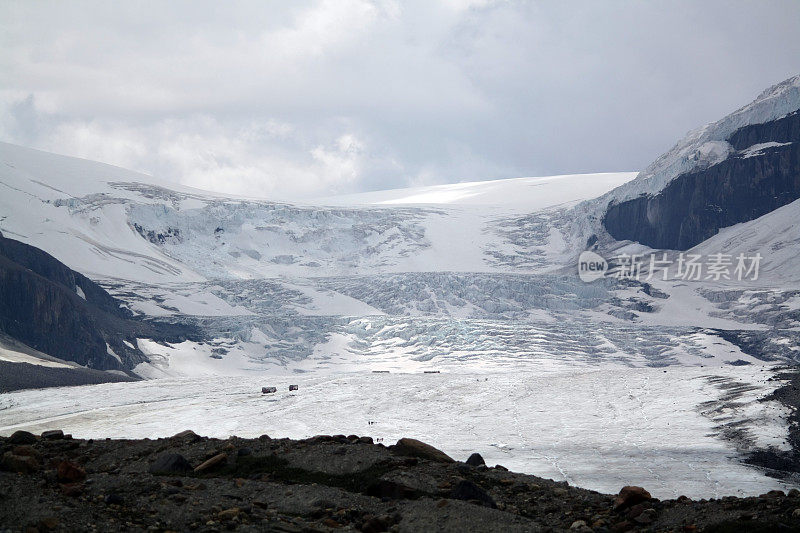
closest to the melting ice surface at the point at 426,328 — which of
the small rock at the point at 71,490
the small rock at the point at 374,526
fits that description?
the small rock at the point at 374,526

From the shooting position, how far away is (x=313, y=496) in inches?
454

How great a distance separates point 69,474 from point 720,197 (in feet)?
449

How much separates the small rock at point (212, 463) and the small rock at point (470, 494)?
441cm

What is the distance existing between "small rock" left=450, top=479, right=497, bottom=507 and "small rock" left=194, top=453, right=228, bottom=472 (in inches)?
173

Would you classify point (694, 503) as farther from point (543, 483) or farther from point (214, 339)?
point (214, 339)

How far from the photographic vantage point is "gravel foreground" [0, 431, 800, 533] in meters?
9.92

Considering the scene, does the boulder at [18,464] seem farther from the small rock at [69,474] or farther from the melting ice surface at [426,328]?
the melting ice surface at [426,328]

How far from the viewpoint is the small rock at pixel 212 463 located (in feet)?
44.2

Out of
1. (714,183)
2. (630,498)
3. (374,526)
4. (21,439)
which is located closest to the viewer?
(374,526)

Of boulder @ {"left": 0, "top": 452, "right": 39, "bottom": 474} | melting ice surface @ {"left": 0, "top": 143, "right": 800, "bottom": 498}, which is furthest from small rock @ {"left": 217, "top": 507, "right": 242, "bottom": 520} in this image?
melting ice surface @ {"left": 0, "top": 143, "right": 800, "bottom": 498}

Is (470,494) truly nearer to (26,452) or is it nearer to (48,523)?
(48,523)

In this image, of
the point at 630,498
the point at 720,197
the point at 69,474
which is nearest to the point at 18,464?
the point at 69,474

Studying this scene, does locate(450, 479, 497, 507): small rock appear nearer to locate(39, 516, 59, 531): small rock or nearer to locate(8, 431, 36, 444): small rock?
locate(39, 516, 59, 531): small rock

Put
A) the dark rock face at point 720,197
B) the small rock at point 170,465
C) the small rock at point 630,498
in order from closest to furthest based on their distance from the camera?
the small rock at point 630,498 → the small rock at point 170,465 → the dark rock face at point 720,197
